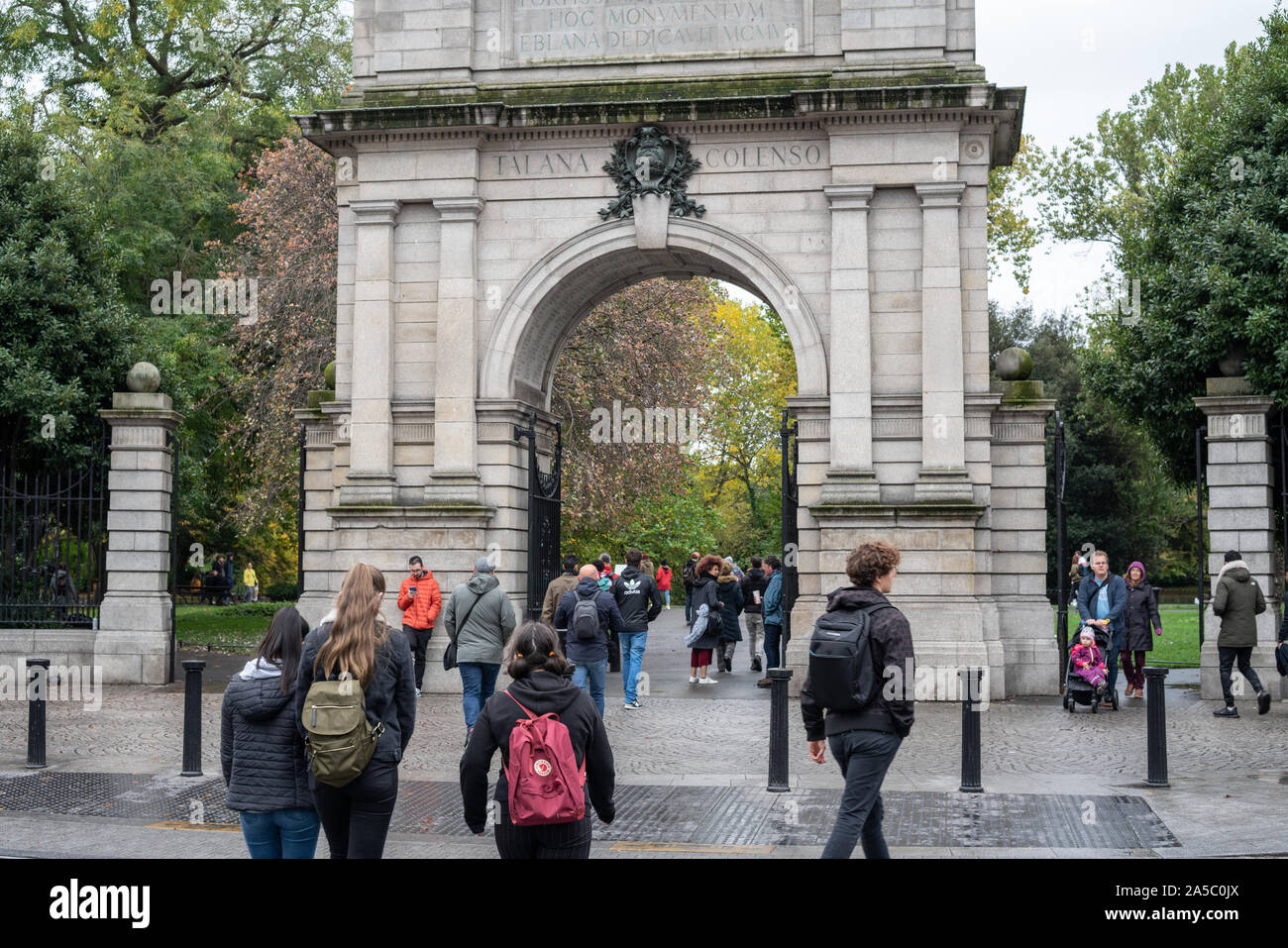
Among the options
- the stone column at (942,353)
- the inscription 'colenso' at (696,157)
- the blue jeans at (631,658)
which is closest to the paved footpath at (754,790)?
the blue jeans at (631,658)

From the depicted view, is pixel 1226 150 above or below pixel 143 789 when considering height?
above

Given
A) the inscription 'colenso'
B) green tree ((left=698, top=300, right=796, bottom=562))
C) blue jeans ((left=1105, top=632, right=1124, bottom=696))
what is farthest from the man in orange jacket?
green tree ((left=698, top=300, right=796, bottom=562))

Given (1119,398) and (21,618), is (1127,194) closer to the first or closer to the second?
(1119,398)

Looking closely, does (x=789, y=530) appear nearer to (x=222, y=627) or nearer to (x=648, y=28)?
(x=648, y=28)

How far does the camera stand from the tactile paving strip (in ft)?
29.4

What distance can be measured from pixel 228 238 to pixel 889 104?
1935cm

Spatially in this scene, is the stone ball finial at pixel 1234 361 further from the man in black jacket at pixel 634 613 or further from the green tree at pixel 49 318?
the green tree at pixel 49 318

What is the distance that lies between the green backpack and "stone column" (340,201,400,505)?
40.3 ft

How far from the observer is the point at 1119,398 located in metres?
21.0

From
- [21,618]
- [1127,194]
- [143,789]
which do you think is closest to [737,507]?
[1127,194]

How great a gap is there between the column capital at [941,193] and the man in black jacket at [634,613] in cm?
583

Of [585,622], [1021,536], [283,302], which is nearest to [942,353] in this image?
[1021,536]

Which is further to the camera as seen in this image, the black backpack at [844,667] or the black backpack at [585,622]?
the black backpack at [585,622]

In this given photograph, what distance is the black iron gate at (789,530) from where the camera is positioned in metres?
17.1
